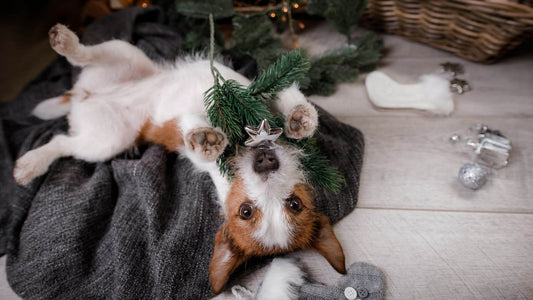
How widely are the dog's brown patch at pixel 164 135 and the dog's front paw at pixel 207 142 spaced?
39cm

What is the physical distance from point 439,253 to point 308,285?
57 centimetres

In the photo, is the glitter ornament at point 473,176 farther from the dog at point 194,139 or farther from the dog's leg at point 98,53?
the dog's leg at point 98,53

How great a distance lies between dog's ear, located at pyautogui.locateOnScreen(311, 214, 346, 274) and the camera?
1179 millimetres

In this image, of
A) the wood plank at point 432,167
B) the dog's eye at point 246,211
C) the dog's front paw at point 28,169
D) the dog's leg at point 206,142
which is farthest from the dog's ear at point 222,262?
the dog's front paw at point 28,169

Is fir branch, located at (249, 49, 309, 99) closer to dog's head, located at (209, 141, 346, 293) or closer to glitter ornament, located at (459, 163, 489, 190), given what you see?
dog's head, located at (209, 141, 346, 293)

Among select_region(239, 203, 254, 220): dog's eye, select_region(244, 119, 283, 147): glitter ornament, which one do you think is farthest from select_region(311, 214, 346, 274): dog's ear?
select_region(244, 119, 283, 147): glitter ornament

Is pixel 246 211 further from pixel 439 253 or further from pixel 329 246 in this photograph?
pixel 439 253

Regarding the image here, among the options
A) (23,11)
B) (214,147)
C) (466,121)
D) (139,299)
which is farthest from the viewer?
(23,11)

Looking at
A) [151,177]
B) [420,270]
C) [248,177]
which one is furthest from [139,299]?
[420,270]

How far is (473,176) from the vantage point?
147 centimetres

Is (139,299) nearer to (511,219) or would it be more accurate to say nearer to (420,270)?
(420,270)

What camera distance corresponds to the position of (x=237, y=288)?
51.4 inches

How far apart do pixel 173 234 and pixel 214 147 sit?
466mm

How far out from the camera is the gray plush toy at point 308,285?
1209mm
